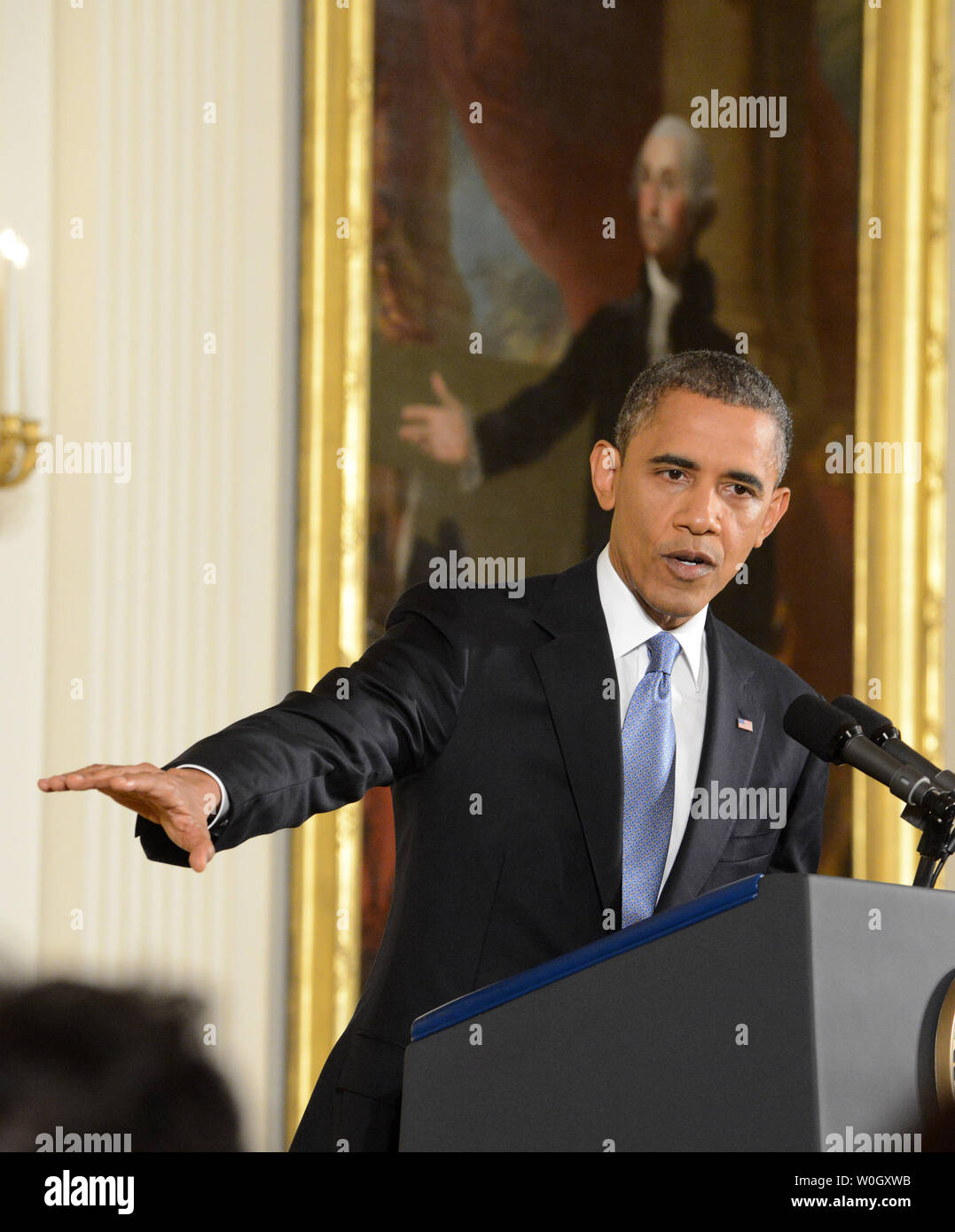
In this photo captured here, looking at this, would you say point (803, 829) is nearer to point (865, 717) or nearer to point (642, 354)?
point (865, 717)

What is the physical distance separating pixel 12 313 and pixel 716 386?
167 cm

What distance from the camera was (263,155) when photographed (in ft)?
11.4

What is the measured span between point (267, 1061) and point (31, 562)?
1254 mm

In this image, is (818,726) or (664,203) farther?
(664,203)

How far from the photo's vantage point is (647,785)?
213 cm

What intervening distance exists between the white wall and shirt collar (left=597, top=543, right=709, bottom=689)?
4.25 ft

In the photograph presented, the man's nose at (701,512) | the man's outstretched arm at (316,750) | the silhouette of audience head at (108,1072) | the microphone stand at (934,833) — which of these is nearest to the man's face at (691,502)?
the man's nose at (701,512)

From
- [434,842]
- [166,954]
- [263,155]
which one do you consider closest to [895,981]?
[434,842]

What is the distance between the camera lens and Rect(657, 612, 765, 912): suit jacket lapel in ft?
6.72

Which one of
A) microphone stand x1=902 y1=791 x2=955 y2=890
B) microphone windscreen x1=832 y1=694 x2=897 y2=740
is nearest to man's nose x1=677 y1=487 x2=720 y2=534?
microphone windscreen x1=832 y1=694 x2=897 y2=740

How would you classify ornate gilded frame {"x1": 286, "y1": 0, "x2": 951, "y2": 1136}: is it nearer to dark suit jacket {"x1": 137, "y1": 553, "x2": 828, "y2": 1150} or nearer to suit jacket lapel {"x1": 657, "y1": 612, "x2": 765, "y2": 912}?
dark suit jacket {"x1": 137, "y1": 553, "x2": 828, "y2": 1150}

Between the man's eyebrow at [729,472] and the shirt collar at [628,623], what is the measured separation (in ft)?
0.60

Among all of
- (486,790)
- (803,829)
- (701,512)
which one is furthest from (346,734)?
(803,829)

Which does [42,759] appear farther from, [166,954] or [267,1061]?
[267,1061]
